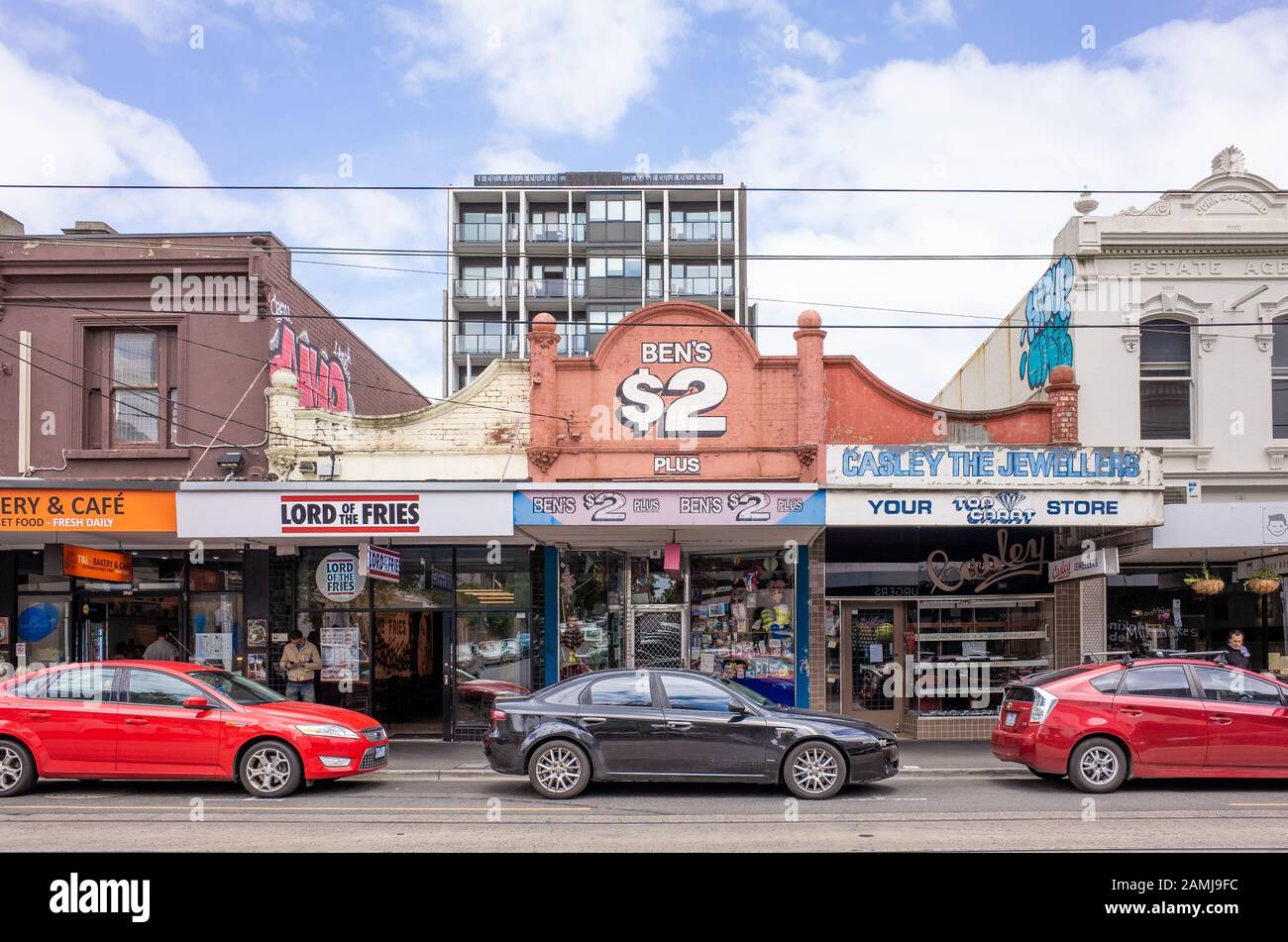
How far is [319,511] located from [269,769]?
4512mm

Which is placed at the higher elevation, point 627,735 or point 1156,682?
point 1156,682

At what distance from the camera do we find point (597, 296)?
60.4 m

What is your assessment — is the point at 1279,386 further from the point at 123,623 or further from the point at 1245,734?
the point at 123,623

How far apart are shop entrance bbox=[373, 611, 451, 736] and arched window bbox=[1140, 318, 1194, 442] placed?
11.9m

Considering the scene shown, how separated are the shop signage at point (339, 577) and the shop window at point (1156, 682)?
451 inches

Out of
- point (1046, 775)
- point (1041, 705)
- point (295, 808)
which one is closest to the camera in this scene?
point (295, 808)

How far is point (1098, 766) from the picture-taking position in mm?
12703

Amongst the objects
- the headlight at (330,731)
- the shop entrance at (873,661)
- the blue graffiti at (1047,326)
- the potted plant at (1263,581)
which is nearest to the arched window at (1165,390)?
the blue graffiti at (1047,326)

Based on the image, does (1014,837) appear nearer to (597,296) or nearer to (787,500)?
(787,500)

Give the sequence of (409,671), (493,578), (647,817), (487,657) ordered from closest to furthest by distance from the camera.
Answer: (647,817), (487,657), (493,578), (409,671)

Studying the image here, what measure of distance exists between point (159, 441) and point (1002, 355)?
15445mm

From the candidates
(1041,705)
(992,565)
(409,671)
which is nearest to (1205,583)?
(992,565)

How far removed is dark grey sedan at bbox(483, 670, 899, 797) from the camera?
12.4 metres

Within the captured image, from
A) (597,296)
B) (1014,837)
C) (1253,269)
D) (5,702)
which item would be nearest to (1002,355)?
(1253,269)
